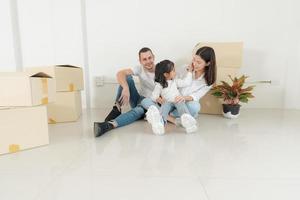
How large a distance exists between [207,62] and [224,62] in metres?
0.51

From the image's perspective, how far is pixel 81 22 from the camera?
8.81 ft

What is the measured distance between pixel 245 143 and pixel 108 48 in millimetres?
1843

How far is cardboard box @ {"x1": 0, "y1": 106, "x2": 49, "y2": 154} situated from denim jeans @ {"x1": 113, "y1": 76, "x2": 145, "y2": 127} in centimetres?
59

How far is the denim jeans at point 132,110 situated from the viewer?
196 cm

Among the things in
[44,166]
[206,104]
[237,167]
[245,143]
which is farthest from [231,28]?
[44,166]

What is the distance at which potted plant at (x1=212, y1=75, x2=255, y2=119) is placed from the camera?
2.26 metres

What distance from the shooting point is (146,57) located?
204 centimetres

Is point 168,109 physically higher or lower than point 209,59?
lower

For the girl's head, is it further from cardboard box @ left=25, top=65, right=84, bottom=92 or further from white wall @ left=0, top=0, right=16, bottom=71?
white wall @ left=0, top=0, right=16, bottom=71

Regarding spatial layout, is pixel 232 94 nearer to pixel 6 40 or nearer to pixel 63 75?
pixel 63 75

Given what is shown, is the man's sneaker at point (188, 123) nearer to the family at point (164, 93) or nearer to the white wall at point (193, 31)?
the family at point (164, 93)

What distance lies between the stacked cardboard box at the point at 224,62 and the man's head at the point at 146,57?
0.55 m

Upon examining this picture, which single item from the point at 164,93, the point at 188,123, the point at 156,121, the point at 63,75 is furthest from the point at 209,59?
the point at 63,75

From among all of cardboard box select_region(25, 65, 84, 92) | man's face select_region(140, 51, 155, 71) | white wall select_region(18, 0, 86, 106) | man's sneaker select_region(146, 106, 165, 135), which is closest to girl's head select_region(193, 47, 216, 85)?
man's face select_region(140, 51, 155, 71)
